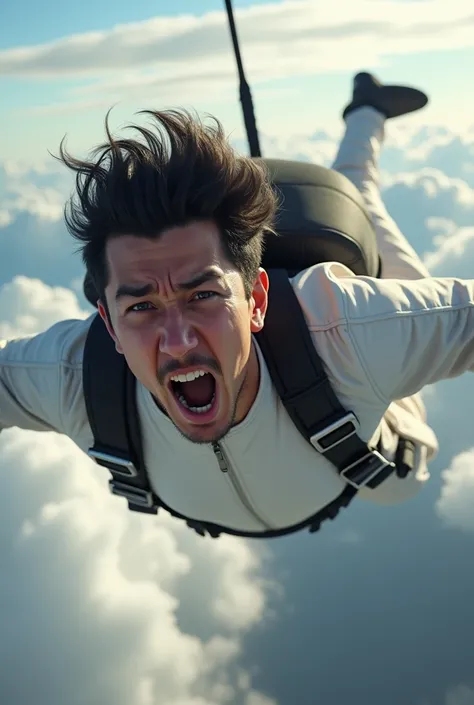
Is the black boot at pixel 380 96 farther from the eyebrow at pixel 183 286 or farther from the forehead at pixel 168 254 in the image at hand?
the eyebrow at pixel 183 286

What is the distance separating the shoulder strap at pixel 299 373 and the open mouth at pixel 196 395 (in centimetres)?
26

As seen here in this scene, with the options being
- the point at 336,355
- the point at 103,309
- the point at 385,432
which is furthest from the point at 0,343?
the point at 385,432

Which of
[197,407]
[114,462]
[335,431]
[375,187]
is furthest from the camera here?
[375,187]

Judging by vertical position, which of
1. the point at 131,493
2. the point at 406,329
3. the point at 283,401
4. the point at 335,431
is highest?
the point at 406,329

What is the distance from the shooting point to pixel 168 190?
2.81 meters

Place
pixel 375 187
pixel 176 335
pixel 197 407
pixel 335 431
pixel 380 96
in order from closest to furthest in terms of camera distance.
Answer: pixel 176 335
pixel 197 407
pixel 335 431
pixel 375 187
pixel 380 96

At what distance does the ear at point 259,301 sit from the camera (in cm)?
302

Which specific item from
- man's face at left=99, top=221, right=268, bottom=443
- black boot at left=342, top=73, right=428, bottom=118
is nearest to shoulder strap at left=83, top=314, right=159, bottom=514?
man's face at left=99, top=221, right=268, bottom=443

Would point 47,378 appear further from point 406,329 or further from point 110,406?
point 406,329

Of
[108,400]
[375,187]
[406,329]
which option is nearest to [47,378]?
[108,400]

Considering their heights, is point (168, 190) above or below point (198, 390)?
above

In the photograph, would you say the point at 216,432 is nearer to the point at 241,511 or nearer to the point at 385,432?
the point at 241,511

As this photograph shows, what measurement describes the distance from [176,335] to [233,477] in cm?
90

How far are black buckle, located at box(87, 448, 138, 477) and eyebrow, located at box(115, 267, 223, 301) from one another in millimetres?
829
